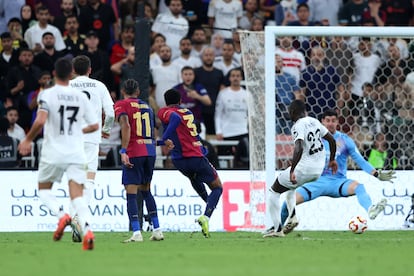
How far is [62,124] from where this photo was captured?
12852 mm

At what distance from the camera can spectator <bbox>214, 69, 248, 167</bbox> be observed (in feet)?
73.0

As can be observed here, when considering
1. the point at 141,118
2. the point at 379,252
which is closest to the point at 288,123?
the point at 141,118

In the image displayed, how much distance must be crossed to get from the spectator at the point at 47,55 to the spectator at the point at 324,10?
18.8 feet

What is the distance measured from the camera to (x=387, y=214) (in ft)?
65.6

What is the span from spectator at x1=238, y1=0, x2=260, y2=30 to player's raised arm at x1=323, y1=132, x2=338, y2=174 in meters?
8.43

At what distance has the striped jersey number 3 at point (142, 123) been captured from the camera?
607 inches

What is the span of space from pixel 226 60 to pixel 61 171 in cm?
1070

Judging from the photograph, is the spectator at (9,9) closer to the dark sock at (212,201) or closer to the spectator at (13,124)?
the spectator at (13,124)

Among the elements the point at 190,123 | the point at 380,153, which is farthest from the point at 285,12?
the point at 190,123

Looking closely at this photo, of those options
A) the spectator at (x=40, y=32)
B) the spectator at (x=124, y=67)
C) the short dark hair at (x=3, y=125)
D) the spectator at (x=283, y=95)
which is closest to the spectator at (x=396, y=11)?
the spectator at (x=283, y=95)

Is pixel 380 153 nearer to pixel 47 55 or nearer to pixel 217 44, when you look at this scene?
pixel 217 44

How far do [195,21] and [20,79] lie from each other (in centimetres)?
440

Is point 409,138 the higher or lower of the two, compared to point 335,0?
lower

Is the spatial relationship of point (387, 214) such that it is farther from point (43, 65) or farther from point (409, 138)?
point (43, 65)
